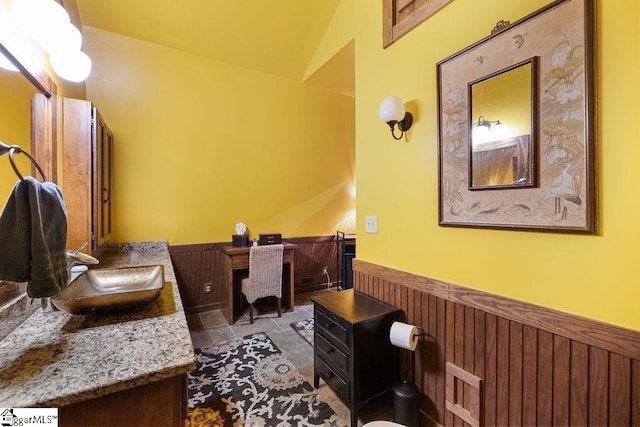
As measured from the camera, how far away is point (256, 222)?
3.58 metres

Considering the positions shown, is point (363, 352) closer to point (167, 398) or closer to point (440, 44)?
point (167, 398)

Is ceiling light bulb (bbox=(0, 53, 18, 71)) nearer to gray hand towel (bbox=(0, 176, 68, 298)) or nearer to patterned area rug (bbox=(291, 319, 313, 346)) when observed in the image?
gray hand towel (bbox=(0, 176, 68, 298))

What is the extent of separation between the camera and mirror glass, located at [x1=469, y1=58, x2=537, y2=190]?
117 centimetres

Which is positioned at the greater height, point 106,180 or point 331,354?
point 106,180

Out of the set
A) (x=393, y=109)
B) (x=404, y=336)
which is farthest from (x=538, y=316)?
(x=393, y=109)

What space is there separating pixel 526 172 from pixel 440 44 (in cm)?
91

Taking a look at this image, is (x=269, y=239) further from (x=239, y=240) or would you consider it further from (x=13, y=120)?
(x=13, y=120)

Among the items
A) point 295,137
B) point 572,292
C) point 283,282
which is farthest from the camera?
point 295,137

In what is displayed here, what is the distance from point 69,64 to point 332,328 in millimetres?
2424

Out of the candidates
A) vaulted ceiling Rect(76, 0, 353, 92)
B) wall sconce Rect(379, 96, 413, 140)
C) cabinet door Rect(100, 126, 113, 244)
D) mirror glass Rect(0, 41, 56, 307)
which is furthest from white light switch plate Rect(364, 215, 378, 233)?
cabinet door Rect(100, 126, 113, 244)

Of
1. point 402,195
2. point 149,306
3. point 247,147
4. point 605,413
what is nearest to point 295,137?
point 247,147

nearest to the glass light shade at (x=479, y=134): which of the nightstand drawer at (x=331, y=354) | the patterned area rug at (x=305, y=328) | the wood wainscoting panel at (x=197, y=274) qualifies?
the nightstand drawer at (x=331, y=354)

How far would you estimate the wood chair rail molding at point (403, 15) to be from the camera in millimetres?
1615

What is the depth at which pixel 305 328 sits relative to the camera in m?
2.86
